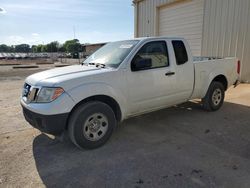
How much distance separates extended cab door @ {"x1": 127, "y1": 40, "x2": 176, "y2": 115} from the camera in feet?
14.7

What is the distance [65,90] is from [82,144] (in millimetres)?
941

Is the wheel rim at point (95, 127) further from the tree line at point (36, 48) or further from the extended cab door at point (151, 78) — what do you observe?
the tree line at point (36, 48)

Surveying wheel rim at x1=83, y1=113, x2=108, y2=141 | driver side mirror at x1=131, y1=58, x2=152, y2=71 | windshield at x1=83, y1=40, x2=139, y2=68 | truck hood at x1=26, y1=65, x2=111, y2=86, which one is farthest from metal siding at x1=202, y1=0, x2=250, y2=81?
wheel rim at x1=83, y1=113, x2=108, y2=141

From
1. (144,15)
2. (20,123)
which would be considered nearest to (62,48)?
(144,15)

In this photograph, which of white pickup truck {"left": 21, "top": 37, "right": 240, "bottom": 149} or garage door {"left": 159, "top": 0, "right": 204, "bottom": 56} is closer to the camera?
white pickup truck {"left": 21, "top": 37, "right": 240, "bottom": 149}

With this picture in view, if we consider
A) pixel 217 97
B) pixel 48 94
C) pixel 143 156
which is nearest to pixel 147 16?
pixel 217 97

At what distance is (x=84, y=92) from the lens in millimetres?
3875

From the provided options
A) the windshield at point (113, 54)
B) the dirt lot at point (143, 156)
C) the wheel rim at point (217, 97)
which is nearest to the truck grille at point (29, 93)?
the dirt lot at point (143, 156)

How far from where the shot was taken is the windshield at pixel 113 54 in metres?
4.53

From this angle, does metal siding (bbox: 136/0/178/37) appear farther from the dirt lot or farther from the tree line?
the tree line

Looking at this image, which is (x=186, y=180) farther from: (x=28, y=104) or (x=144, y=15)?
(x=144, y=15)

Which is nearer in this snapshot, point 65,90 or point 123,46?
point 65,90

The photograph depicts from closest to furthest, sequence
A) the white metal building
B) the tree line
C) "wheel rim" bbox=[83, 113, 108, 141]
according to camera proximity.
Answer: "wheel rim" bbox=[83, 113, 108, 141]
the white metal building
the tree line

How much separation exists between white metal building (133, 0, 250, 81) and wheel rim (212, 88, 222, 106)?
14.2 ft
